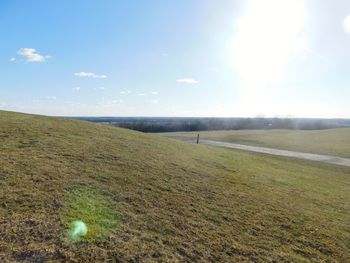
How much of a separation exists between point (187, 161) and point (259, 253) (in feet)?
16.8

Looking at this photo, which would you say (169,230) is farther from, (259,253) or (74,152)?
(74,152)

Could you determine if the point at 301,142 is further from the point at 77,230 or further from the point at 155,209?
the point at 77,230

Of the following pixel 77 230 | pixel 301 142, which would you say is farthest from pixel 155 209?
pixel 301 142

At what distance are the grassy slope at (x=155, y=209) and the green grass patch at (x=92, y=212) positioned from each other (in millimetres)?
58

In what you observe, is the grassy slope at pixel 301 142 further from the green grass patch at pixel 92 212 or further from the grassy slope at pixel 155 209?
the green grass patch at pixel 92 212

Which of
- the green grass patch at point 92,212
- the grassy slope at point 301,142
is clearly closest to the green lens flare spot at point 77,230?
the green grass patch at point 92,212

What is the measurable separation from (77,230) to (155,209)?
4.63ft

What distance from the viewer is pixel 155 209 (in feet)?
15.0

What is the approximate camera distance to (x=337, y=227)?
17.4 ft

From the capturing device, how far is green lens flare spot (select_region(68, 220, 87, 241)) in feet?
11.0

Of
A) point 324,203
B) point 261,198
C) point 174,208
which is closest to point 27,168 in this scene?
point 174,208

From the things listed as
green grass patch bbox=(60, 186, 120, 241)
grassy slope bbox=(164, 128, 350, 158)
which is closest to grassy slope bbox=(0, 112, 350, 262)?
green grass patch bbox=(60, 186, 120, 241)

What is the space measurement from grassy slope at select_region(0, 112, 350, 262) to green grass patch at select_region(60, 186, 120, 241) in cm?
6

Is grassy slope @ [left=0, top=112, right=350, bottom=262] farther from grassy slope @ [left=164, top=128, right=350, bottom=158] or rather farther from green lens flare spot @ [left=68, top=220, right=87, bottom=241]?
grassy slope @ [left=164, top=128, right=350, bottom=158]
